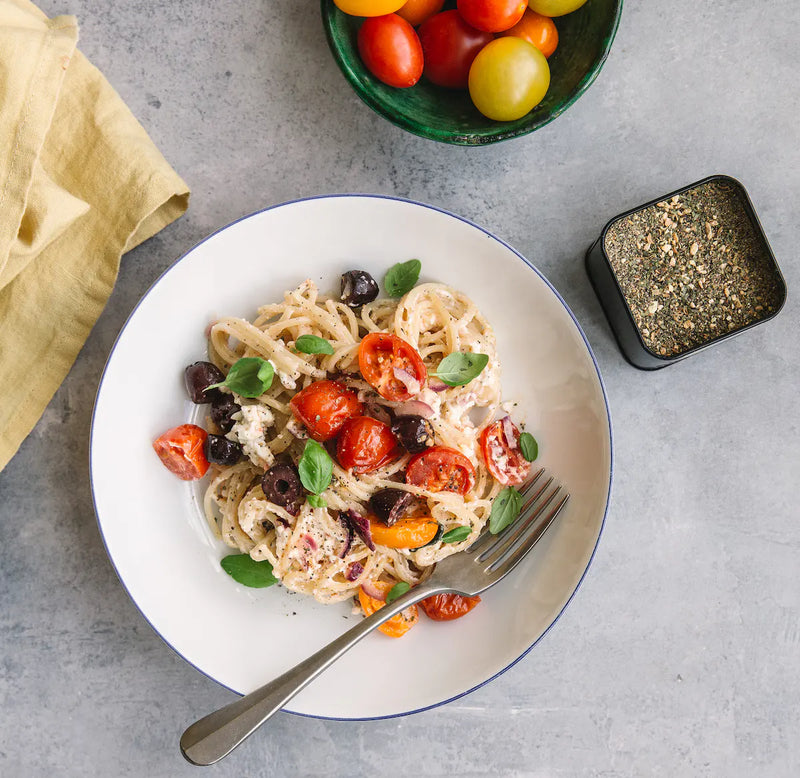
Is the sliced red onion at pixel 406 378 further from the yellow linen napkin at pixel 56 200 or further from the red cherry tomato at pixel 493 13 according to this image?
the red cherry tomato at pixel 493 13

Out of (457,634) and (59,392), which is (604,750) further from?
(59,392)

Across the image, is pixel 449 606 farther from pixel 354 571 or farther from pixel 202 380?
pixel 202 380

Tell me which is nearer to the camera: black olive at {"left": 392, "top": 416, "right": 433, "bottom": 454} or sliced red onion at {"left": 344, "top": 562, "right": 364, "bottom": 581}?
black olive at {"left": 392, "top": 416, "right": 433, "bottom": 454}

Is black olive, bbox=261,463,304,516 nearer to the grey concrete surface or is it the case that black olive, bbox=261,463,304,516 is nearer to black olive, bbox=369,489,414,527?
black olive, bbox=369,489,414,527

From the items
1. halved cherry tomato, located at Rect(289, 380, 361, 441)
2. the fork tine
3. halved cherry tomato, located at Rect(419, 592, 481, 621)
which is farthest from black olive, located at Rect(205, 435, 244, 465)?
the fork tine

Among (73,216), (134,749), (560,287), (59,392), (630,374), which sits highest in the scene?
(73,216)

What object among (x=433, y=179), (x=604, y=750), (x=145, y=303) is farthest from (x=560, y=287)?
(x=604, y=750)

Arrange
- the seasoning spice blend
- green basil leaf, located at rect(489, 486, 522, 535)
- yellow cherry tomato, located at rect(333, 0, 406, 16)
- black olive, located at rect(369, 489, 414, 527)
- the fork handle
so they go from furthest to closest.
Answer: the seasoning spice blend
green basil leaf, located at rect(489, 486, 522, 535)
black olive, located at rect(369, 489, 414, 527)
yellow cherry tomato, located at rect(333, 0, 406, 16)
the fork handle
